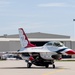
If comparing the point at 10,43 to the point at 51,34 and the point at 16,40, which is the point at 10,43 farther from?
the point at 51,34

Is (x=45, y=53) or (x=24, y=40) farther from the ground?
(x=24, y=40)

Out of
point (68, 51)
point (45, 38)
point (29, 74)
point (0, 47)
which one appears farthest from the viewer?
point (45, 38)

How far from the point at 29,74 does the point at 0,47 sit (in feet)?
236

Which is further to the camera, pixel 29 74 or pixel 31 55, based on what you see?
pixel 31 55

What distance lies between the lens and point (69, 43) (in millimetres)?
100500

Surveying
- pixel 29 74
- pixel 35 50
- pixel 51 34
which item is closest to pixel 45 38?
pixel 51 34

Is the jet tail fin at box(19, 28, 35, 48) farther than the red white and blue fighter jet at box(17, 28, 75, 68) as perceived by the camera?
Yes

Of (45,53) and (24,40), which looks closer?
(45,53)

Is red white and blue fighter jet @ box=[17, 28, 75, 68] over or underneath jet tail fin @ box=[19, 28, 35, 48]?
underneath

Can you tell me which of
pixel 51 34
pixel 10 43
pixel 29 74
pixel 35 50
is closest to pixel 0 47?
pixel 10 43

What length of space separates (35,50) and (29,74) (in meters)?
11.4

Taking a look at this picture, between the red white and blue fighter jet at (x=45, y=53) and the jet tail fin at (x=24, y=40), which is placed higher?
the jet tail fin at (x=24, y=40)

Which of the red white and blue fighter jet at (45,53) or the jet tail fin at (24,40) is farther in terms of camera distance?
the jet tail fin at (24,40)

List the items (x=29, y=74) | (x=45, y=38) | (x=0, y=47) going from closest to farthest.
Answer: (x=29, y=74) < (x=0, y=47) < (x=45, y=38)
